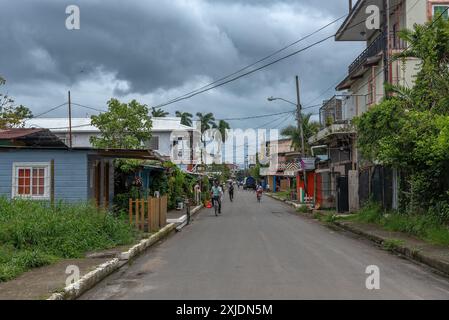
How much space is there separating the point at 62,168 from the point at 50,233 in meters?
6.51

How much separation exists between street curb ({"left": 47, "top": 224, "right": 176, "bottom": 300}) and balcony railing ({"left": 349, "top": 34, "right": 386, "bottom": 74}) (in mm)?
16464

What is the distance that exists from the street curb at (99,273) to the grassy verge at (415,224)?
311 inches

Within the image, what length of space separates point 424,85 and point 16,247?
1424 centimetres

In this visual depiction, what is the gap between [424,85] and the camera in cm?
1928

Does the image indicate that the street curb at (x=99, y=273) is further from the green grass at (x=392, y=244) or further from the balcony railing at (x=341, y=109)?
the balcony railing at (x=341, y=109)

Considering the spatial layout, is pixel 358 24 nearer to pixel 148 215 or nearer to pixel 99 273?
pixel 148 215

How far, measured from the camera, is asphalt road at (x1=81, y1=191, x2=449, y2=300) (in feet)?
28.5

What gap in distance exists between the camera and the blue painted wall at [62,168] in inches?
742

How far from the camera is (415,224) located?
17703 mm

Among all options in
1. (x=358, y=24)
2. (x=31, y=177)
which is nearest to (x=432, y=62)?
(x=358, y=24)

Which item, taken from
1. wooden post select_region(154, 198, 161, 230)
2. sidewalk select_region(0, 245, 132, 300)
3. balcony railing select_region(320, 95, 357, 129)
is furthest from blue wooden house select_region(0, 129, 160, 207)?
balcony railing select_region(320, 95, 357, 129)

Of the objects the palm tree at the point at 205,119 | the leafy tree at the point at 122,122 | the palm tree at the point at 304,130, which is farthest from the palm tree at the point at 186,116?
the leafy tree at the point at 122,122

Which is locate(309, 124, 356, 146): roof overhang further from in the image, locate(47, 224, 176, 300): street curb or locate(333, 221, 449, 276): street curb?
locate(47, 224, 176, 300): street curb
